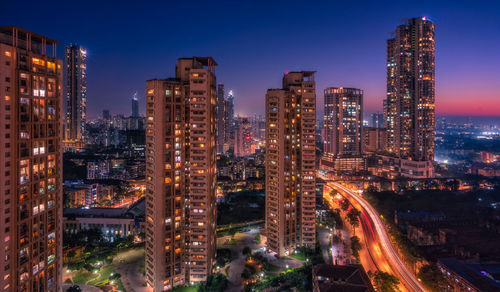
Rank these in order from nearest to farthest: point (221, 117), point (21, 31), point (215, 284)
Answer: point (21, 31), point (215, 284), point (221, 117)

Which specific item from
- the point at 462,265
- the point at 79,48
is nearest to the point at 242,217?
the point at 462,265

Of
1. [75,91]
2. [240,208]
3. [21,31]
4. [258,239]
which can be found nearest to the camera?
[21,31]

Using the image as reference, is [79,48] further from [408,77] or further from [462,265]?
[462,265]

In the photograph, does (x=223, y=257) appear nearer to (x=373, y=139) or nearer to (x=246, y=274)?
(x=246, y=274)

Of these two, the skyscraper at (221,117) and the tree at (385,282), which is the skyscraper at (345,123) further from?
the tree at (385,282)

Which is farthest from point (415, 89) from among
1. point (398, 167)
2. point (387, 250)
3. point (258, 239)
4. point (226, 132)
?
point (226, 132)

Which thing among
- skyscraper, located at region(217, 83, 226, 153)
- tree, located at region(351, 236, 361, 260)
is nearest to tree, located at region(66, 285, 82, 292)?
tree, located at region(351, 236, 361, 260)

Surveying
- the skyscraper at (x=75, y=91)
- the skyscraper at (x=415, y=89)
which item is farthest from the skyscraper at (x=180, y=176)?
the skyscraper at (x=75, y=91)
